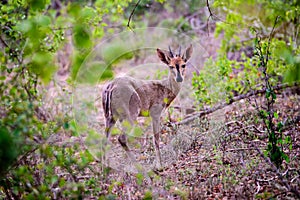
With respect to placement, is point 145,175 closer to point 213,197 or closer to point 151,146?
point 213,197

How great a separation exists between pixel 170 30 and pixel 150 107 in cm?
783

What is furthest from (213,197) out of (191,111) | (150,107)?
(191,111)

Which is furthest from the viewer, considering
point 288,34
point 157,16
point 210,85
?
point 157,16

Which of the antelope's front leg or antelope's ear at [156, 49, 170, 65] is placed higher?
antelope's ear at [156, 49, 170, 65]

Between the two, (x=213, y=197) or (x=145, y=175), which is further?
(x=145, y=175)

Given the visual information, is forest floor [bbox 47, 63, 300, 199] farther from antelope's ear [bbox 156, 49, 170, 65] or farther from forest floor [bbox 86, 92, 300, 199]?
antelope's ear [bbox 156, 49, 170, 65]

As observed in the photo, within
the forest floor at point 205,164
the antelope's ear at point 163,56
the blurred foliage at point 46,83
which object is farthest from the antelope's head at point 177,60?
the blurred foliage at point 46,83

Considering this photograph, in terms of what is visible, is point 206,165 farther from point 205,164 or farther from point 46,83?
point 46,83

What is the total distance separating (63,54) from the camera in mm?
12930

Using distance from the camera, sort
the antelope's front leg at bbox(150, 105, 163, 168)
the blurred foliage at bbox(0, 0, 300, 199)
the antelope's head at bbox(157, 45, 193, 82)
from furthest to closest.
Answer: the antelope's front leg at bbox(150, 105, 163, 168), the antelope's head at bbox(157, 45, 193, 82), the blurred foliage at bbox(0, 0, 300, 199)

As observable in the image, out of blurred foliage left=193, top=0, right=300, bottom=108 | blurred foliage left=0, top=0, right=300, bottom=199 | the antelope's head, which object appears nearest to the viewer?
blurred foliage left=0, top=0, right=300, bottom=199

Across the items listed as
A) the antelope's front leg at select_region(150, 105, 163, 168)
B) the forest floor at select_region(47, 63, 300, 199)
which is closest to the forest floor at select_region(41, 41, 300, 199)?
the forest floor at select_region(47, 63, 300, 199)

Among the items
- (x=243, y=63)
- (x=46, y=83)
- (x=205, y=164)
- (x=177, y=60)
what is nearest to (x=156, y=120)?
(x=177, y=60)

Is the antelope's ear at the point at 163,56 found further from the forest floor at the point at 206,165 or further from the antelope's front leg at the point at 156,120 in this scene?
the forest floor at the point at 206,165
